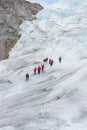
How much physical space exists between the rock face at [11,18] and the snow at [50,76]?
2.08m

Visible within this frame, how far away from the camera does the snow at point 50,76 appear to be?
25281 millimetres

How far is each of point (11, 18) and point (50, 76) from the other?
39.9 m

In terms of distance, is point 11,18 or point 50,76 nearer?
point 50,76

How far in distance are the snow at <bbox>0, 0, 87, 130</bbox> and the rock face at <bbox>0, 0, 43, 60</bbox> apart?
6.81 ft

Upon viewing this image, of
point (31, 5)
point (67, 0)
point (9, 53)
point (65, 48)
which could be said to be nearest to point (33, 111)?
point (65, 48)

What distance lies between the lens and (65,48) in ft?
177

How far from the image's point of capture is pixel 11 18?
76750 mm

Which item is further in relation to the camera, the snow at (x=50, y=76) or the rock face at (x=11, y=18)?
the rock face at (x=11, y=18)

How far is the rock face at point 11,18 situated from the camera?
2766 inches

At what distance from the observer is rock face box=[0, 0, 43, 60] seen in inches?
2766

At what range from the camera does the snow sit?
25.3 metres

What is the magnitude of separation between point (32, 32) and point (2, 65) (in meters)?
13.6

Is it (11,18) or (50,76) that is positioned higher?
(50,76)

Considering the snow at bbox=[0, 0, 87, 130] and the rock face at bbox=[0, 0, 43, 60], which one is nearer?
the snow at bbox=[0, 0, 87, 130]
